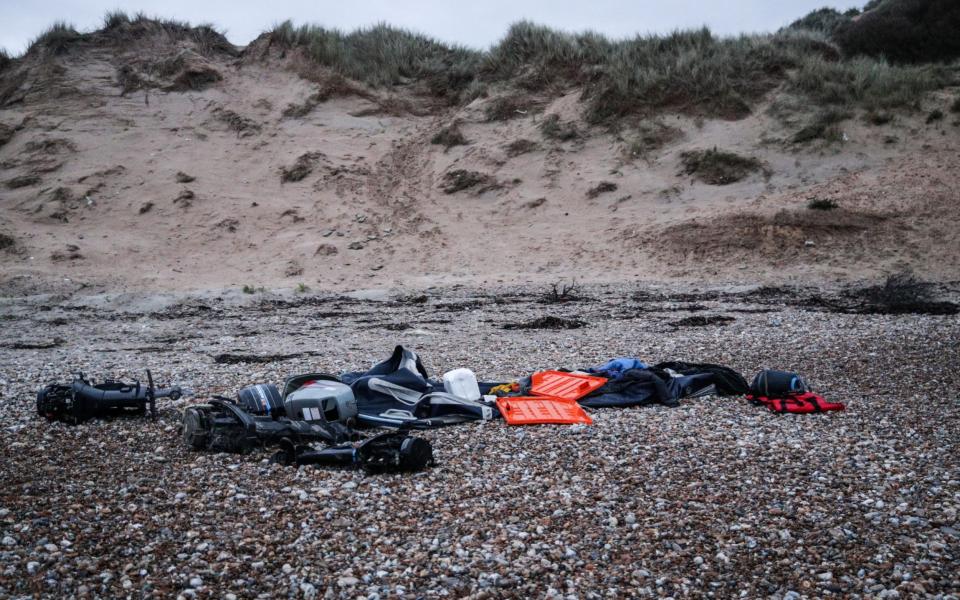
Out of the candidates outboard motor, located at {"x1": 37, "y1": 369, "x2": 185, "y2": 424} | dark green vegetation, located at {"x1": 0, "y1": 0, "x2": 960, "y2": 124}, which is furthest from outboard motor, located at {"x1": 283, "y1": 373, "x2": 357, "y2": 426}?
dark green vegetation, located at {"x1": 0, "y1": 0, "x2": 960, "y2": 124}

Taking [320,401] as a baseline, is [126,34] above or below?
above

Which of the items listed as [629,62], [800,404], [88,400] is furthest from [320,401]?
[629,62]

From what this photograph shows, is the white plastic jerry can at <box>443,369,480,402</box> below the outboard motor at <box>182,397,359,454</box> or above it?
above

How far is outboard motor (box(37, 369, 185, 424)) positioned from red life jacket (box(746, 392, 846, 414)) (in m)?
4.69

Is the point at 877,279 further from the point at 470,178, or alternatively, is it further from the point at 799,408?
the point at 470,178

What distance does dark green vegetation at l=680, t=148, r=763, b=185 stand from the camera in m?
17.5

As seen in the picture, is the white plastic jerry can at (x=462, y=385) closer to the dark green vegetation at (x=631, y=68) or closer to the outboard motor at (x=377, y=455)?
the outboard motor at (x=377, y=455)

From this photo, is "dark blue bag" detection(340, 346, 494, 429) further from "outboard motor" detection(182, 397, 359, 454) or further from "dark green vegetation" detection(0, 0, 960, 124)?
"dark green vegetation" detection(0, 0, 960, 124)

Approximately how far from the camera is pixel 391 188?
64.8 feet

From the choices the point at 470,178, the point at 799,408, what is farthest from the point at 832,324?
the point at 470,178

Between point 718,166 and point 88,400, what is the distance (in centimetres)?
1648

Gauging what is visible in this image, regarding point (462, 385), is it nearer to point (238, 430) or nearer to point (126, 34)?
point (238, 430)

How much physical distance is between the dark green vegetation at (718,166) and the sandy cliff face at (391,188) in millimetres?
264

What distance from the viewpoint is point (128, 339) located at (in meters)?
10.1
